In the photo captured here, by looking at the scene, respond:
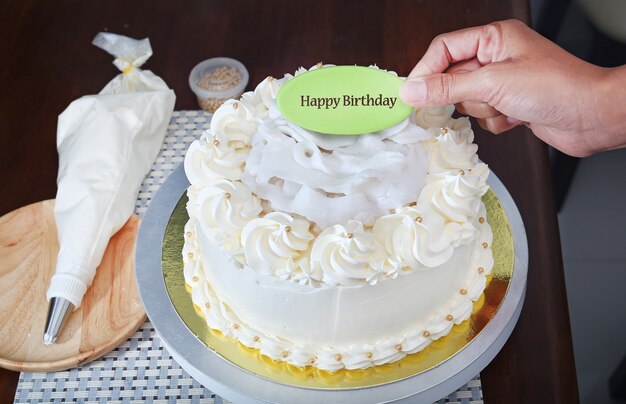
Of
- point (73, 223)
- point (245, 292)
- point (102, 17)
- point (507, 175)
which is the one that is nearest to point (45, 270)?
point (73, 223)

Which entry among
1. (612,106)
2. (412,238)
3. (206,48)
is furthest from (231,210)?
(206,48)

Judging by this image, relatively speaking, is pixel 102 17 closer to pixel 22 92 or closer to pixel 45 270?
pixel 22 92

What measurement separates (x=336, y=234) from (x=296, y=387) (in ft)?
1.11

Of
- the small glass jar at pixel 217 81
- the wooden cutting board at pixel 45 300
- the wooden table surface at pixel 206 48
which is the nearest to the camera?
the wooden cutting board at pixel 45 300

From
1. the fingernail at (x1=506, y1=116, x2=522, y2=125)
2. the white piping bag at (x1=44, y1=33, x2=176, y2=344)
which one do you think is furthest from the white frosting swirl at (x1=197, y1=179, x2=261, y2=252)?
the fingernail at (x1=506, y1=116, x2=522, y2=125)

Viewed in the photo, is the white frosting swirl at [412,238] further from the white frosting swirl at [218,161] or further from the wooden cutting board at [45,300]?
the wooden cutting board at [45,300]

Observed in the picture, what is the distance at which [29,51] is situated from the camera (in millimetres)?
2508

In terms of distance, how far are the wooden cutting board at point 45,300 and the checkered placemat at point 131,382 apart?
3 centimetres

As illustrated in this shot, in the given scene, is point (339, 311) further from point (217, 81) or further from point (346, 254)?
point (217, 81)

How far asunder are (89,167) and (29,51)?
0.72 m

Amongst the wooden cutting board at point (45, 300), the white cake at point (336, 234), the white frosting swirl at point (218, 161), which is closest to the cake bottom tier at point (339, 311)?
the white cake at point (336, 234)

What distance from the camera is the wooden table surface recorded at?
210 cm

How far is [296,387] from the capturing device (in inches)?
59.7

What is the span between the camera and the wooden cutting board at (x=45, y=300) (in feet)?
5.69
